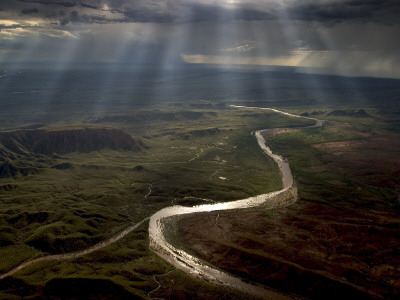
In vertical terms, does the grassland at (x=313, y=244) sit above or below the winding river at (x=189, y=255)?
above

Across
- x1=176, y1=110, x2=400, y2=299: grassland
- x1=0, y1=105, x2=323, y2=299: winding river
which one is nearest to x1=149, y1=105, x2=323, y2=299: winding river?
x1=0, y1=105, x2=323, y2=299: winding river

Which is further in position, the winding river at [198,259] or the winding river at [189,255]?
the winding river at [189,255]

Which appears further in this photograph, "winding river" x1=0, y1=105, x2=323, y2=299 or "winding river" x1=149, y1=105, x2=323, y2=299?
"winding river" x1=0, y1=105, x2=323, y2=299

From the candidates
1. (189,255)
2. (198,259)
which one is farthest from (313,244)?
(189,255)

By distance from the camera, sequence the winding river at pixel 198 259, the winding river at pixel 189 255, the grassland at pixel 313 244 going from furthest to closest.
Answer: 1. the winding river at pixel 189 255
2. the winding river at pixel 198 259
3. the grassland at pixel 313 244

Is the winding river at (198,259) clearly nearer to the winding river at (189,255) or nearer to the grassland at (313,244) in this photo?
the winding river at (189,255)

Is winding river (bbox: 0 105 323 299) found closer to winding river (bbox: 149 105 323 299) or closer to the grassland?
winding river (bbox: 149 105 323 299)

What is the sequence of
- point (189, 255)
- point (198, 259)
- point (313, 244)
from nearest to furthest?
point (198, 259) < point (189, 255) < point (313, 244)

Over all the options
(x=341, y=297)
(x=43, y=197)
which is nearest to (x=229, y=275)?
(x=341, y=297)

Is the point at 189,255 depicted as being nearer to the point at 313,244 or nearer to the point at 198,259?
the point at 198,259

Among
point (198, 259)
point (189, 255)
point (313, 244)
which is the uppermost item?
point (313, 244)

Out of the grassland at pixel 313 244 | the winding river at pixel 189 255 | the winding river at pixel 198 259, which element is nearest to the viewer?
the grassland at pixel 313 244

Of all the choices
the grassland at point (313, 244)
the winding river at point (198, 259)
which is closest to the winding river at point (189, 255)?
the winding river at point (198, 259)
